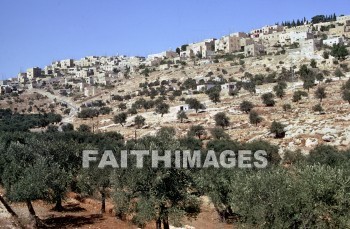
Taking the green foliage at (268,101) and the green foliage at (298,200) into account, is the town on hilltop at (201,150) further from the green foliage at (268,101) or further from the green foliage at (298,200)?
the green foliage at (268,101)

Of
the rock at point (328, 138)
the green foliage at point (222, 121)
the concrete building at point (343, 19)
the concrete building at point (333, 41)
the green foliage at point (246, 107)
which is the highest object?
the concrete building at point (343, 19)

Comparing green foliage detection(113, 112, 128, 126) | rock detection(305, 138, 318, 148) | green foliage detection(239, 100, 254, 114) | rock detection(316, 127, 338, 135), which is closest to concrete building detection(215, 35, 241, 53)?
green foliage detection(113, 112, 128, 126)

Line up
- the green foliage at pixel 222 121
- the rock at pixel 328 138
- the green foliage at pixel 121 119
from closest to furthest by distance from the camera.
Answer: the rock at pixel 328 138, the green foliage at pixel 222 121, the green foliage at pixel 121 119

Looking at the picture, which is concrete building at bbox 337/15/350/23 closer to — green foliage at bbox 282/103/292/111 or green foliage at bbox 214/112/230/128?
green foliage at bbox 282/103/292/111

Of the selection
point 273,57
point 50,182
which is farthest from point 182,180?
point 273,57

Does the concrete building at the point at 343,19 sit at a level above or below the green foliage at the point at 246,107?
above

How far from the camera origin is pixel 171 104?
309ft

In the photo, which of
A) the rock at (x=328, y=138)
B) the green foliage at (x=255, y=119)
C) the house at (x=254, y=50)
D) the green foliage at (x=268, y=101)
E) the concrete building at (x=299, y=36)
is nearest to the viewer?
the rock at (x=328, y=138)

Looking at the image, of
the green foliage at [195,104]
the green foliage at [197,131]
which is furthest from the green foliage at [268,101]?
the green foliage at [197,131]

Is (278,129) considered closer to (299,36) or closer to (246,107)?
(246,107)

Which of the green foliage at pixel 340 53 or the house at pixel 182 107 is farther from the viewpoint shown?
the green foliage at pixel 340 53

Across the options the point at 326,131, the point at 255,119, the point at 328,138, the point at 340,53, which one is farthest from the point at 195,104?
A: the point at 340,53

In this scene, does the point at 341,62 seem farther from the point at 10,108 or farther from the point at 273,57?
the point at 10,108

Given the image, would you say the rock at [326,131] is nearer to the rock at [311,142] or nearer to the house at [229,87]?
the rock at [311,142]
